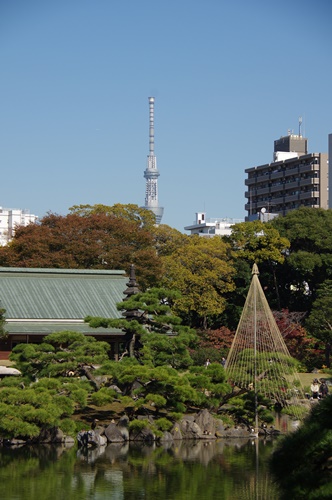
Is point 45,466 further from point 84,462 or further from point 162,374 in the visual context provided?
point 162,374

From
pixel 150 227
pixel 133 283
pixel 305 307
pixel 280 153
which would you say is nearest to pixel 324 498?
pixel 133 283

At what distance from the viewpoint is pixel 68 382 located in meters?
26.8

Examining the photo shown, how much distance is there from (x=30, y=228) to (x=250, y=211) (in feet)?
191

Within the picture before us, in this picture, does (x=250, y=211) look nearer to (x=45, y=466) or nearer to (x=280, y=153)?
(x=280, y=153)

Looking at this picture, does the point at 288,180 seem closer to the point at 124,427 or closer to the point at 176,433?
the point at 176,433

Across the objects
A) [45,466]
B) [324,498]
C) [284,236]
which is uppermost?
[284,236]

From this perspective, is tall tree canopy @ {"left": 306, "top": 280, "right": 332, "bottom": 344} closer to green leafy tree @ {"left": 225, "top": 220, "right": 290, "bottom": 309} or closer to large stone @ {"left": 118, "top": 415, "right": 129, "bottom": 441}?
green leafy tree @ {"left": 225, "top": 220, "right": 290, "bottom": 309}

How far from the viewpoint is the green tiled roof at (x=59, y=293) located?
3847 cm

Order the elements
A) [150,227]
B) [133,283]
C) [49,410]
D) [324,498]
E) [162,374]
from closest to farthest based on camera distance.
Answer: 1. [324,498]
2. [49,410]
3. [162,374]
4. [133,283]
5. [150,227]

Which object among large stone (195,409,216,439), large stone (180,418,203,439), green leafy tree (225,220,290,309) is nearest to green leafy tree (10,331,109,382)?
large stone (180,418,203,439)

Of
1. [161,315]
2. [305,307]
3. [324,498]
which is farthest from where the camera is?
[305,307]

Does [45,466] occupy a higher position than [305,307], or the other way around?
[305,307]

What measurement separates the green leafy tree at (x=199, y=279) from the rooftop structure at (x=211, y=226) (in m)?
56.7

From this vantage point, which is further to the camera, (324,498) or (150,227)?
(150,227)
